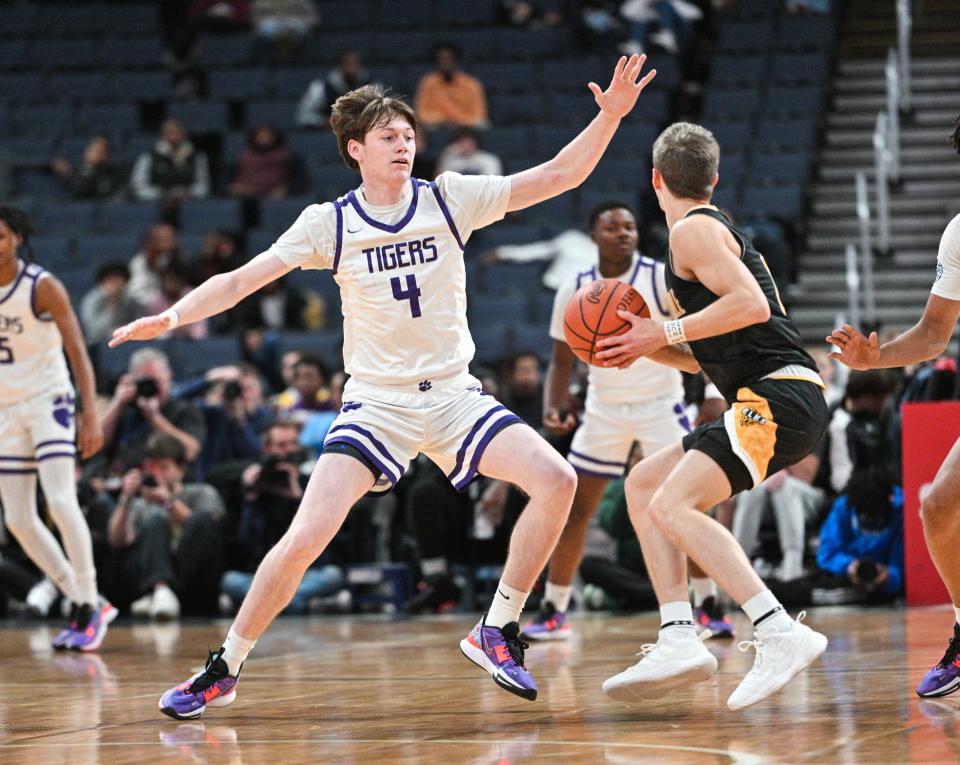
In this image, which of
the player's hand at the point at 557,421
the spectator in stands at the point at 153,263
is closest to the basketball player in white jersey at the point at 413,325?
the player's hand at the point at 557,421

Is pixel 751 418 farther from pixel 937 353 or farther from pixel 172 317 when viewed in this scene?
pixel 172 317

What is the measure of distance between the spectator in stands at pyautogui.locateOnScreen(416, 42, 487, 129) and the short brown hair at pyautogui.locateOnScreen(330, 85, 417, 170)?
10157 mm

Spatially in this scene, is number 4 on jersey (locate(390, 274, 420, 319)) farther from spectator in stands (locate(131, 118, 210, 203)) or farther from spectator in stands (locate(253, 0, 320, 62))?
spectator in stands (locate(253, 0, 320, 62))

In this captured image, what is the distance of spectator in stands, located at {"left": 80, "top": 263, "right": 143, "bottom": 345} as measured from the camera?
13.7 meters

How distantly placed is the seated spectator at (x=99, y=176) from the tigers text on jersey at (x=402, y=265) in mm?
10765

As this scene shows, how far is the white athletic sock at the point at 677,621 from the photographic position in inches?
199

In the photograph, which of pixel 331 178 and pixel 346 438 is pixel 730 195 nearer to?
pixel 331 178

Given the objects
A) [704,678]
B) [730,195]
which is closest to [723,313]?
[704,678]

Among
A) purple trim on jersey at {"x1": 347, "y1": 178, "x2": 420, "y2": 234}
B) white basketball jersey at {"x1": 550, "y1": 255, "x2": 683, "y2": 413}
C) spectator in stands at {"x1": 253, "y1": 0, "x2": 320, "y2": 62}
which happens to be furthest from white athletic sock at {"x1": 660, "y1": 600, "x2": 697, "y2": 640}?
spectator in stands at {"x1": 253, "y1": 0, "x2": 320, "y2": 62}

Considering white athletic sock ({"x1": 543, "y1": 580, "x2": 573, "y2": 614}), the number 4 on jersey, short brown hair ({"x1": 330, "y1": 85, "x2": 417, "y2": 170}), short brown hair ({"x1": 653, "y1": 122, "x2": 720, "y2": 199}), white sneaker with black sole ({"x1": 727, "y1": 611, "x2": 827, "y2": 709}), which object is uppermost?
short brown hair ({"x1": 330, "y1": 85, "x2": 417, "y2": 170})

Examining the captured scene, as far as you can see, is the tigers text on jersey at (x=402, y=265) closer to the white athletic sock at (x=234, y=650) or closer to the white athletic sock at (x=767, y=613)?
the white athletic sock at (x=234, y=650)

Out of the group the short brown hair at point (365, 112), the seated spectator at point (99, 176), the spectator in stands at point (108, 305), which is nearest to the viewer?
the short brown hair at point (365, 112)

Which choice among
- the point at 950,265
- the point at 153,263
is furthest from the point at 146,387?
the point at 950,265

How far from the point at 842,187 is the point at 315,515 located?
37.4ft
